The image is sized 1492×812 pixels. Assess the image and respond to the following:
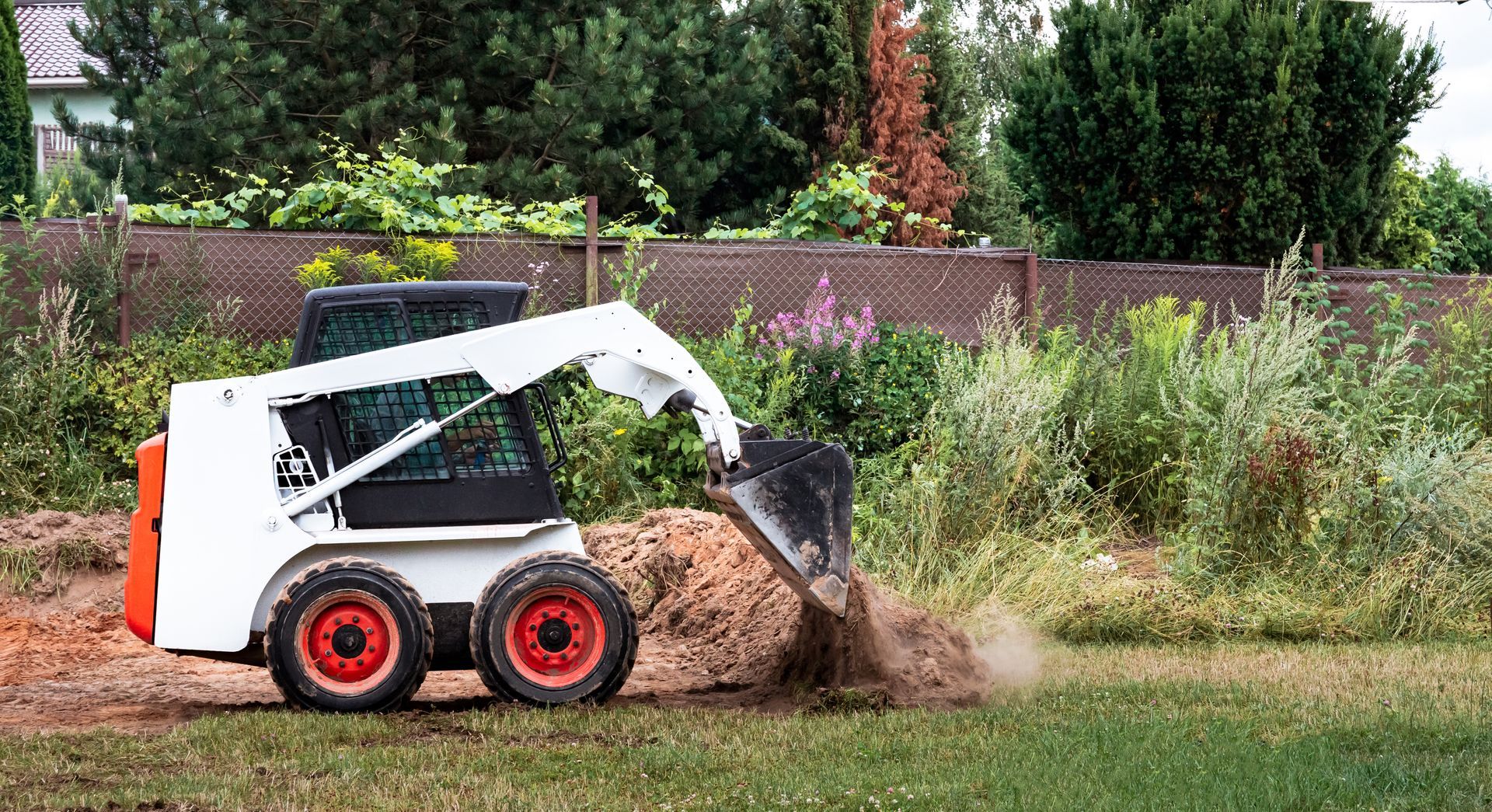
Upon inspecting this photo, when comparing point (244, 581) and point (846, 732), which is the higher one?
point (244, 581)

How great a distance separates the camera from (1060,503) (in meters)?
9.05

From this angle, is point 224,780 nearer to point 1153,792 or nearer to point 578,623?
point 578,623

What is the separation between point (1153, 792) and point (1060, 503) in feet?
15.0

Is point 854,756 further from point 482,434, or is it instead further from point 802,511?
point 482,434

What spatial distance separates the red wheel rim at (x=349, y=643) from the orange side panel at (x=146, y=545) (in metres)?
0.66

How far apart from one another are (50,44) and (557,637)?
30463 millimetres

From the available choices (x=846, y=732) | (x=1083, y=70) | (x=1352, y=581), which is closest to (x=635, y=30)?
(x=1083, y=70)

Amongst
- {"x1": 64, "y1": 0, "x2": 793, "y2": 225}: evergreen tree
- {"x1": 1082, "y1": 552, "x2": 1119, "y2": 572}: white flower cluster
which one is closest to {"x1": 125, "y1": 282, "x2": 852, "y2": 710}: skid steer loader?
{"x1": 1082, "y1": 552, "x2": 1119, "y2": 572}: white flower cluster

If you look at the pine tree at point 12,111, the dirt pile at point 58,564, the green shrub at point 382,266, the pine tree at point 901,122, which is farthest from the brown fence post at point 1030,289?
the pine tree at point 12,111

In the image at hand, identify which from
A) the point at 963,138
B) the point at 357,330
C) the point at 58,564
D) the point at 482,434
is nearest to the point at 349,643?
the point at 482,434

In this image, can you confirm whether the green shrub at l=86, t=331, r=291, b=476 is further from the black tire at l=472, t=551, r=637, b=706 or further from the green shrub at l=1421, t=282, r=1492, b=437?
the green shrub at l=1421, t=282, r=1492, b=437

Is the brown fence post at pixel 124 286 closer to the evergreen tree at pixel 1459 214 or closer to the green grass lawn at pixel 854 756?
the green grass lawn at pixel 854 756

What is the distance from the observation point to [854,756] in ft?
16.7

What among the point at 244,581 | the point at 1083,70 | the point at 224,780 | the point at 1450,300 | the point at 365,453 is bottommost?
the point at 224,780
